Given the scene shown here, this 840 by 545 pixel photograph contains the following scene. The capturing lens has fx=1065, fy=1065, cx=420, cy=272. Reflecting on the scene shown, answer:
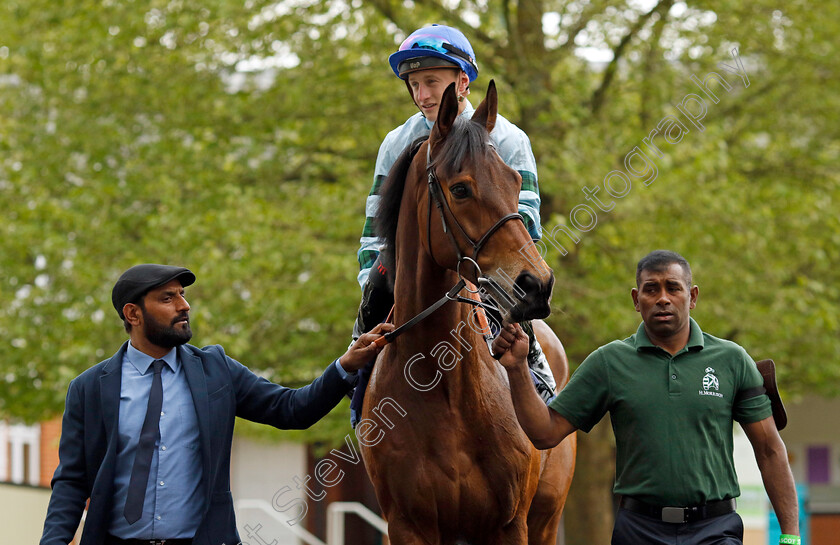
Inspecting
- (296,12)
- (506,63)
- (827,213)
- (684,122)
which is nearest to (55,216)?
(296,12)

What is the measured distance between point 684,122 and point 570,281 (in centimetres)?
224

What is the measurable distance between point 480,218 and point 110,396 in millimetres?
1690

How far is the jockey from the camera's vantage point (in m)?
5.00

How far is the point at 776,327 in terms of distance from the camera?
38.4 ft

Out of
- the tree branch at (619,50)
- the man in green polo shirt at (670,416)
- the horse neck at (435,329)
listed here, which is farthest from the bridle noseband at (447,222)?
the tree branch at (619,50)

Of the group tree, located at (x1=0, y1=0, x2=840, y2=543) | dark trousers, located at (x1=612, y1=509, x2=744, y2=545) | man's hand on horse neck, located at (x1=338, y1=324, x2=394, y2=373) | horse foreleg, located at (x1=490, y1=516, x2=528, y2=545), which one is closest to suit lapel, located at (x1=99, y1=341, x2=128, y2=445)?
man's hand on horse neck, located at (x1=338, y1=324, x2=394, y2=373)

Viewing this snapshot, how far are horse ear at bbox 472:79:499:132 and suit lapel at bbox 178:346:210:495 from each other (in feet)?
5.27

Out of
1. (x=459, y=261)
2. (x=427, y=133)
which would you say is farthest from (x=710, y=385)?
(x=427, y=133)

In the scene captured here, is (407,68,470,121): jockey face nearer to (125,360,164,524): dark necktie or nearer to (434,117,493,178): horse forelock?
(434,117,493,178): horse forelock

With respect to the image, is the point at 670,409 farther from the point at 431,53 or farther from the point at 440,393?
the point at 431,53

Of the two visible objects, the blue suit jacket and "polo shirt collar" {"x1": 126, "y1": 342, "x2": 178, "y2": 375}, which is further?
"polo shirt collar" {"x1": 126, "y1": 342, "x2": 178, "y2": 375}

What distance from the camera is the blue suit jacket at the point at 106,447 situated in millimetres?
4281

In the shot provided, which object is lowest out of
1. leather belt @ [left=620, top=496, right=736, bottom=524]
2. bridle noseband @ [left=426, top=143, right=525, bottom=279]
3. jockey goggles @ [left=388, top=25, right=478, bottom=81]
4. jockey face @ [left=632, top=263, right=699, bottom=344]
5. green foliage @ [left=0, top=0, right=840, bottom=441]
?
leather belt @ [left=620, top=496, right=736, bottom=524]

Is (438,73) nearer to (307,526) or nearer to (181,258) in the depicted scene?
(181,258)
